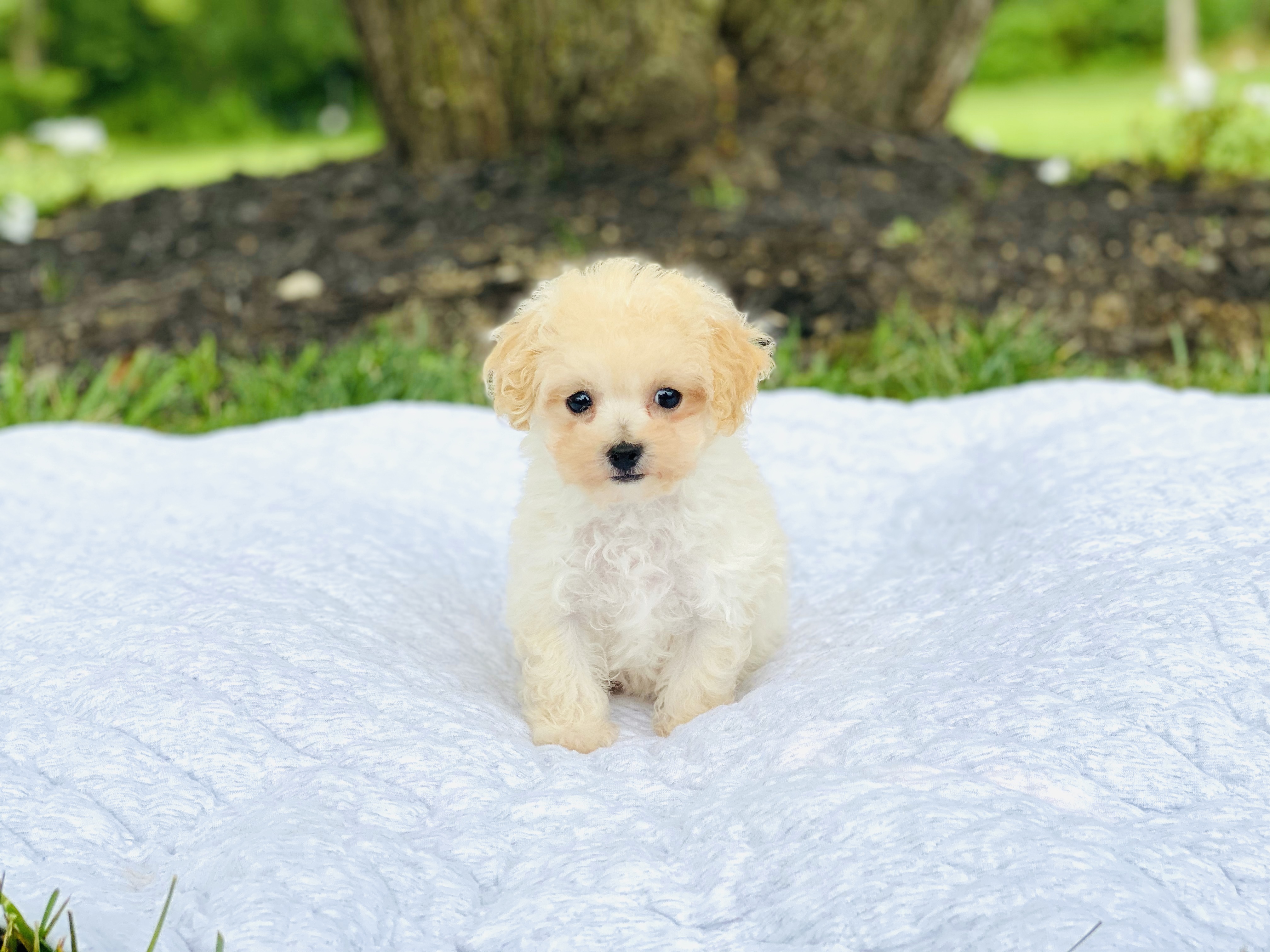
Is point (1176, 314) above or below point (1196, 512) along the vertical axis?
above

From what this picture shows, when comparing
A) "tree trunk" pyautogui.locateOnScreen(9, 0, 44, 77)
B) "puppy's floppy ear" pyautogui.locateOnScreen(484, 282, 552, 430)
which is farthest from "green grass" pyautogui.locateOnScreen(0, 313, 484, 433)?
"tree trunk" pyautogui.locateOnScreen(9, 0, 44, 77)

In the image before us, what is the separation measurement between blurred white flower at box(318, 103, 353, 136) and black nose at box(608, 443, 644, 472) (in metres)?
15.8

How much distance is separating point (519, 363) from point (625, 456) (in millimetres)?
317

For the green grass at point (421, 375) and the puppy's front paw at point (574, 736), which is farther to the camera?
the green grass at point (421, 375)

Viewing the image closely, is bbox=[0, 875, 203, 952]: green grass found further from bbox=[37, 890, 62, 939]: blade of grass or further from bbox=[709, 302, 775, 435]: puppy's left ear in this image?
bbox=[709, 302, 775, 435]: puppy's left ear

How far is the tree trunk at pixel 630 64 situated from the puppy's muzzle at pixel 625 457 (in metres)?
4.22

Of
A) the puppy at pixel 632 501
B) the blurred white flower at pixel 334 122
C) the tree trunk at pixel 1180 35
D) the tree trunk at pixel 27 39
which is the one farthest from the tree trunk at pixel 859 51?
the tree trunk at pixel 27 39

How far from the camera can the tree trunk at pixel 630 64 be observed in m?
5.93

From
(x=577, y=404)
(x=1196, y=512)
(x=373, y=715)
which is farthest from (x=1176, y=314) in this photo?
(x=373, y=715)

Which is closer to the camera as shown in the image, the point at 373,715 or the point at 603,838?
the point at 603,838

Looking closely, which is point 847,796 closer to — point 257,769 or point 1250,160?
point 257,769

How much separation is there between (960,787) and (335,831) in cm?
98

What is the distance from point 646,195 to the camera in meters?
6.07

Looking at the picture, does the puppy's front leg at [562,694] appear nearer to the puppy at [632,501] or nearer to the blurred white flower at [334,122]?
the puppy at [632,501]
